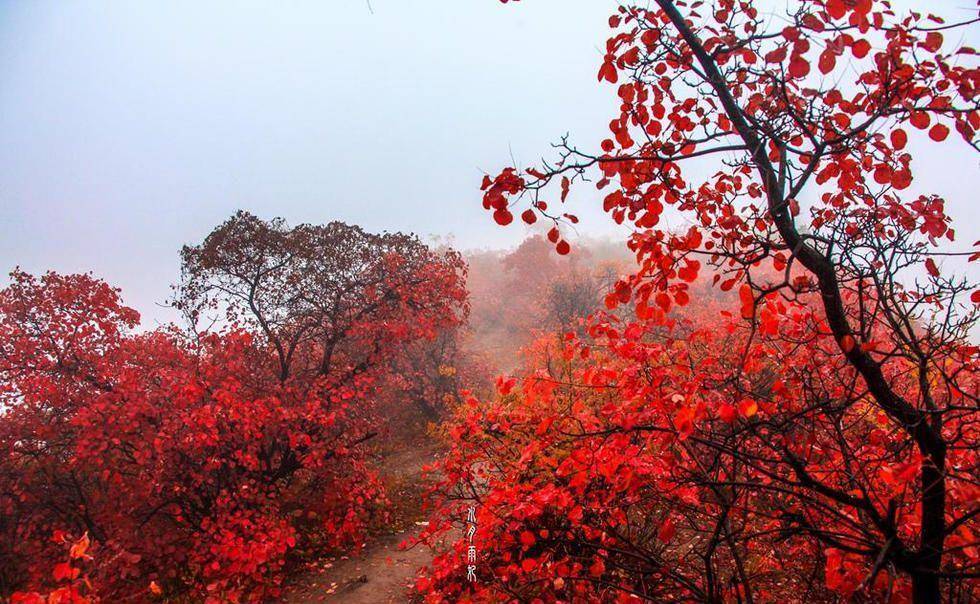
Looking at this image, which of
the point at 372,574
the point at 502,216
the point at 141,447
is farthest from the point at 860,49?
the point at 141,447

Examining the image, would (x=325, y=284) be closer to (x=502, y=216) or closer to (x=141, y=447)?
(x=141, y=447)

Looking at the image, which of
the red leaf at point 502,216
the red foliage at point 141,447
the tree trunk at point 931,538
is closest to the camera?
the tree trunk at point 931,538

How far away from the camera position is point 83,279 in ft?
33.3

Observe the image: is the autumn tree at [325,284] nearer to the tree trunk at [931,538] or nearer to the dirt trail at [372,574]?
the dirt trail at [372,574]

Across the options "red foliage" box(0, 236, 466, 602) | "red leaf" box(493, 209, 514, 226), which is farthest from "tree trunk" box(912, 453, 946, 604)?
"red foliage" box(0, 236, 466, 602)

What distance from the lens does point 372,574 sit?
32.4ft

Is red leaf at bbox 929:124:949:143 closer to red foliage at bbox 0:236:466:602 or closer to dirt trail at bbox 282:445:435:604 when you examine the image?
dirt trail at bbox 282:445:435:604

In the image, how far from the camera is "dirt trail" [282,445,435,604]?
911cm

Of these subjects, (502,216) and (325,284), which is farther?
(325,284)

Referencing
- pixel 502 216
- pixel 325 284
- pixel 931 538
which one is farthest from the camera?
pixel 325 284

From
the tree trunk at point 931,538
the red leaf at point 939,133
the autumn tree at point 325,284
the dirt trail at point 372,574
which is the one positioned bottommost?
the dirt trail at point 372,574

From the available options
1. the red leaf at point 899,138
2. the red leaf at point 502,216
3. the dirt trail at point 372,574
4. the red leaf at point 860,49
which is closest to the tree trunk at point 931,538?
the red leaf at point 899,138

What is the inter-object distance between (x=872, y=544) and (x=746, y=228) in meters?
2.06

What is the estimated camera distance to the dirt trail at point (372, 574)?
9.11 meters
